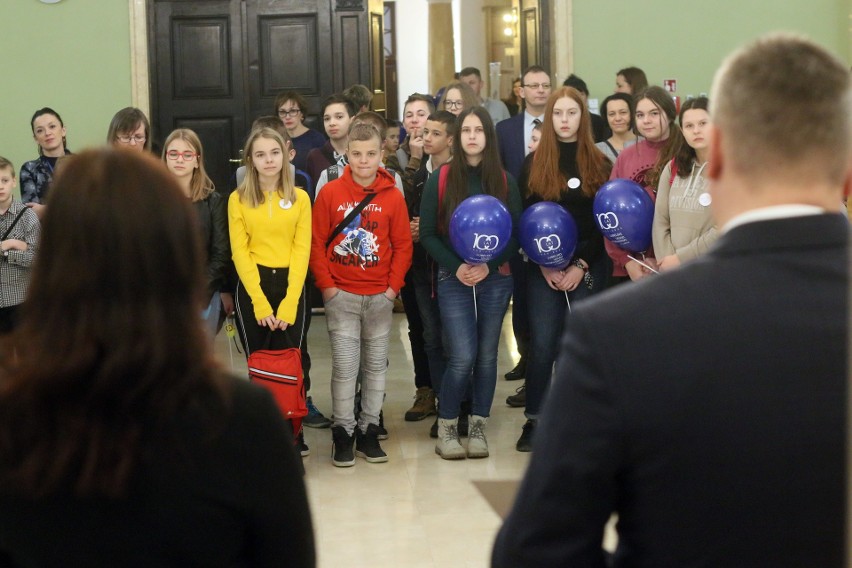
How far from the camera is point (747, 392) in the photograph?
A: 1142 millimetres

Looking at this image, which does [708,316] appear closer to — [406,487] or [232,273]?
[406,487]

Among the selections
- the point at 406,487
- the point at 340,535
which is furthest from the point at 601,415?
the point at 406,487

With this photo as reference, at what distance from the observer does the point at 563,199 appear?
15.6ft

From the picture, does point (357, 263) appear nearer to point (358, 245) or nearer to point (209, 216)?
point (358, 245)

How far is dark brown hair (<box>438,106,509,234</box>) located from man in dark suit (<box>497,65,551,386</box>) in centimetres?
75

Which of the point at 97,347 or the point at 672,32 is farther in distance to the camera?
the point at 672,32

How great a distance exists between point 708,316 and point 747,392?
0.09 metres

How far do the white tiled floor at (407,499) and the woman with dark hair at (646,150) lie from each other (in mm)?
943

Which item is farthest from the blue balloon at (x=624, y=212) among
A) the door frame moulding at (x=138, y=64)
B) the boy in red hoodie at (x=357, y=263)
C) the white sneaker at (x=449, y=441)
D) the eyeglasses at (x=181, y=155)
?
the door frame moulding at (x=138, y=64)

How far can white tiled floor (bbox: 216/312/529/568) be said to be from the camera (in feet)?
12.1

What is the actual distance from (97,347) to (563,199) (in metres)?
3.68

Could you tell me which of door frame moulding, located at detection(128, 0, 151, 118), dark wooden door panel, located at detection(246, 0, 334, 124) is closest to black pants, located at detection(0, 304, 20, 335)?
door frame moulding, located at detection(128, 0, 151, 118)

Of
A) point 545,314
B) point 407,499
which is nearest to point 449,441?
point 407,499

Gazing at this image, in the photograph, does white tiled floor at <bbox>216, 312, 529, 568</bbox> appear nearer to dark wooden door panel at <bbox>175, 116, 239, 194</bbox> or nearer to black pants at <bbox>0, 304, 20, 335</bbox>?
black pants at <bbox>0, 304, 20, 335</bbox>
